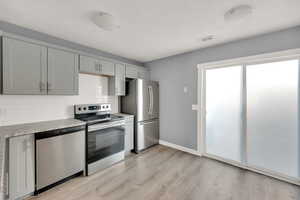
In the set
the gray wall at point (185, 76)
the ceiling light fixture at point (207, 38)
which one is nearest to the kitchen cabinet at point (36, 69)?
the gray wall at point (185, 76)

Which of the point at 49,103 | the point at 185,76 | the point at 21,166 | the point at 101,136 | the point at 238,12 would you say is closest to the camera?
the point at 238,12

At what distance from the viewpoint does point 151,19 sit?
187 cm

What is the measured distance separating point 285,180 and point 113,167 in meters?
2.98

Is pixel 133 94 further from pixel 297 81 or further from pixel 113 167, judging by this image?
pixel 297 81

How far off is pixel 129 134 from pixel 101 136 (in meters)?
0.77

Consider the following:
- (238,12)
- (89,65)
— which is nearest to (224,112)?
(238,12)

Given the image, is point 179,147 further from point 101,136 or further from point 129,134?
point 101,136

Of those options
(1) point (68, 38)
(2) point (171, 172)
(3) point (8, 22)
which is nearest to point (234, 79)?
(2) point (171, 172)

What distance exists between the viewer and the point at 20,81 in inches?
74.6

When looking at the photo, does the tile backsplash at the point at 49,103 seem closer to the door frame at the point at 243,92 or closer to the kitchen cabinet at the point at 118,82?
the kitchen cabinet at the point at 118,82

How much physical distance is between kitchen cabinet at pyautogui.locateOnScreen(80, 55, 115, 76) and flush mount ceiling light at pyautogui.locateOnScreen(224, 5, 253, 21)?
2.29 metres

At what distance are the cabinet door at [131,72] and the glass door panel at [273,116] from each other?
2484mm

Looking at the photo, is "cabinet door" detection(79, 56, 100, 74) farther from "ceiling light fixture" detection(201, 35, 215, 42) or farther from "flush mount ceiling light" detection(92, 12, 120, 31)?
"ceiling light fixture" detection(201, 35, 215, 42)

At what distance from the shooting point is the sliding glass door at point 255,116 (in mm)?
2166
